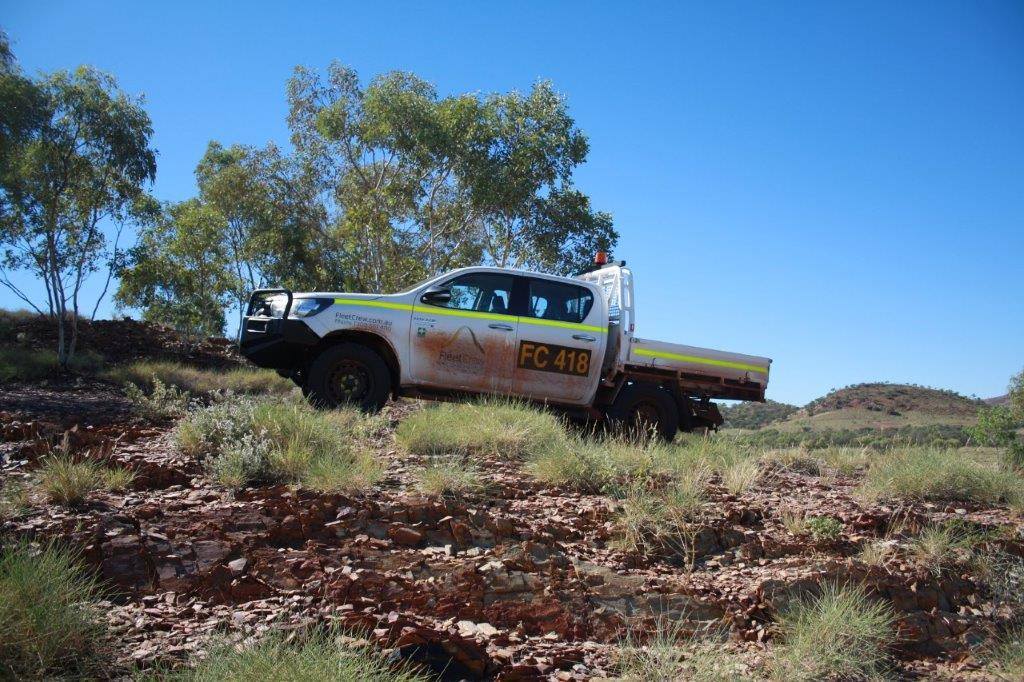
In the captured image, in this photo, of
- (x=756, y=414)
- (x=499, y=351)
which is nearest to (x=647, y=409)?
(x=499, y=351)

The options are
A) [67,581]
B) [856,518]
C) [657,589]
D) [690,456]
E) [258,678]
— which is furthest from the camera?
[690,456]

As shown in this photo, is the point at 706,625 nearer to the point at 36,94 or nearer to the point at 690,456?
the point at 690,456

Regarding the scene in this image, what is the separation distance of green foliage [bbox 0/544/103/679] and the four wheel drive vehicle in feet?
16.1

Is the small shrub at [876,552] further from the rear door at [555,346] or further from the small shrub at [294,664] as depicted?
the rear door at [555,346]

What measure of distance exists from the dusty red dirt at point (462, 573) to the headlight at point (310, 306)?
282 centimetres

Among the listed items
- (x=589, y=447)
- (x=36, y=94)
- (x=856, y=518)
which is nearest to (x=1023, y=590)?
(x=856, y=518)

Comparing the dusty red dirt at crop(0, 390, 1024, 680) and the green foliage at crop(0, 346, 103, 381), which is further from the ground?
the dusty red dirt at crop(0, 390, 1024, 680)

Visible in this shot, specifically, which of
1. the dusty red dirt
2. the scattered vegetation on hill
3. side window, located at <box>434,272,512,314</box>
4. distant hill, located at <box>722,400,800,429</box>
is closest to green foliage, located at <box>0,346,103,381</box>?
side window, located at <box>434,272,512,314</box>

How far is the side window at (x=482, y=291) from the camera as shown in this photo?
372 inches

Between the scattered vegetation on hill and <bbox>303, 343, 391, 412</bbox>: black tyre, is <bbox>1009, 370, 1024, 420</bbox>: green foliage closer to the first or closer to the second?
the scattered vegetation on hill

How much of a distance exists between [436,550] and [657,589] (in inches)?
55.4

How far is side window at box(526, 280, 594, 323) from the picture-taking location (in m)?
9.63

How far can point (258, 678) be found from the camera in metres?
3.24

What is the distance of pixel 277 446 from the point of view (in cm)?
648
